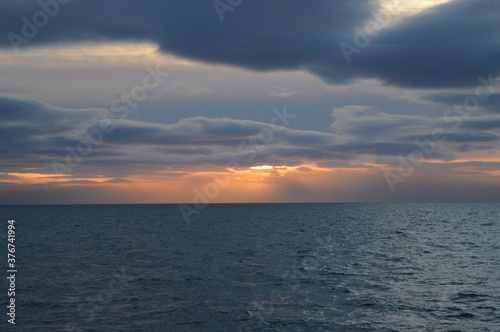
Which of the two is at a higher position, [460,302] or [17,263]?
[17,263]

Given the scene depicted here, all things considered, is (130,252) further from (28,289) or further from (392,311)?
(392,311)

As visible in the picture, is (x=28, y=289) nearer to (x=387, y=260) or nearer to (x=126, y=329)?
(x=126, y=329)

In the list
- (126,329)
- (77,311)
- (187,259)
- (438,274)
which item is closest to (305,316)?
(126,329)

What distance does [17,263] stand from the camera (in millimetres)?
52531

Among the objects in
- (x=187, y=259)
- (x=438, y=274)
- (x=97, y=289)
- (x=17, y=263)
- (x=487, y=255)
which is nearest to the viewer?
(x=97, y=289)

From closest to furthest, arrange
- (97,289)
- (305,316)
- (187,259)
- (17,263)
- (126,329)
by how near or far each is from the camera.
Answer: (126,329)
(305,316)
(97,289)
(17,263)
(187,259)

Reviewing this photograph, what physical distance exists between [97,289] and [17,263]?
20.7 metres

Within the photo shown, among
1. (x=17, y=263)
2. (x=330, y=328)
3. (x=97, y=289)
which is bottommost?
(x=330, y=328)

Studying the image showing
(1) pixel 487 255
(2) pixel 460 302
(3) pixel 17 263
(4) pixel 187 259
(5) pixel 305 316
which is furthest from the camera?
(1) pixel 487 255

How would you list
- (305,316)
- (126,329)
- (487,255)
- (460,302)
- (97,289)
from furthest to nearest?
(487,255)
(97,289)
(460,302)
(305,316)
(126,329)

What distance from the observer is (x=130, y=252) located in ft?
211

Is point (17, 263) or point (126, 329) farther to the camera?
point (17, 263)

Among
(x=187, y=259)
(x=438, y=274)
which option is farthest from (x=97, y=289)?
(x=438, y=274)

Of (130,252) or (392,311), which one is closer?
(392,311)
